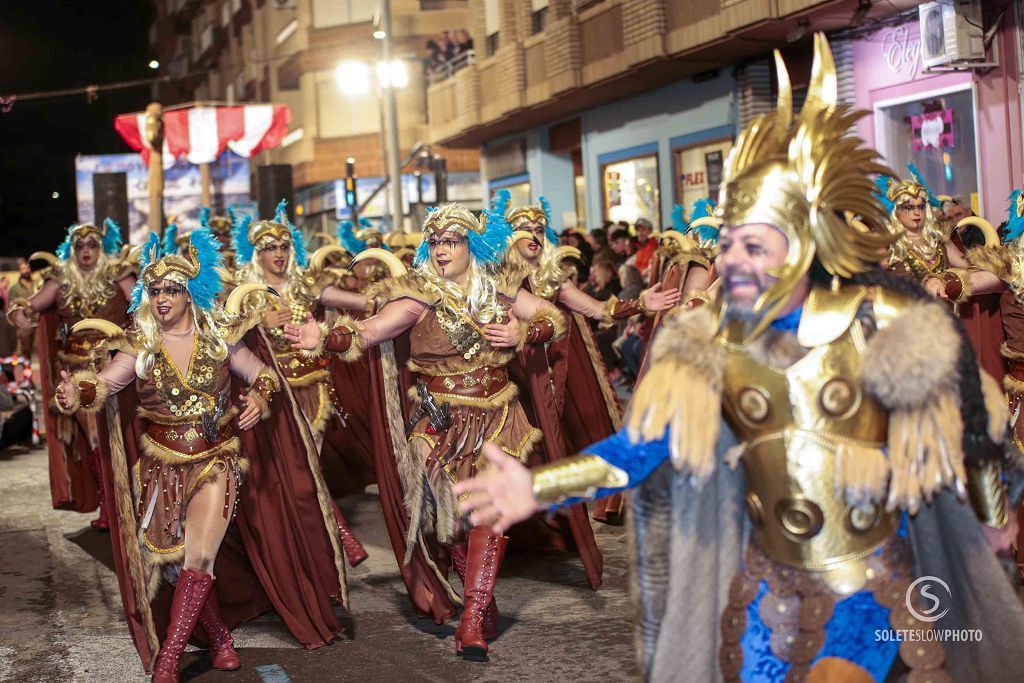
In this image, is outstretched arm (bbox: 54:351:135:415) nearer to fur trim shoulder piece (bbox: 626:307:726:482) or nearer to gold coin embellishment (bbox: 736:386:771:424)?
fur trim shoulder piece (bbox: 626:307:726:482)

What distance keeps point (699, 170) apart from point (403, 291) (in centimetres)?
1552

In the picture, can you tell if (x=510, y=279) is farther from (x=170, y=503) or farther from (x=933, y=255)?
(x=933, y=255)

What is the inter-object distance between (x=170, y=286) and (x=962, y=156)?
11776 mm

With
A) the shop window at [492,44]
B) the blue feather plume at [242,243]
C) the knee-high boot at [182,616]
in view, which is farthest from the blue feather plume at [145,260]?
the shop window at [492,44]

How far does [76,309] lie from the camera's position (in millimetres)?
11484

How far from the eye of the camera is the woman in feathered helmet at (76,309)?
1141cm

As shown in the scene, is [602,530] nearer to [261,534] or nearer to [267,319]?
[267,319]

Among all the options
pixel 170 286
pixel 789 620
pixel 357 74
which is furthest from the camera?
pixel 357 74

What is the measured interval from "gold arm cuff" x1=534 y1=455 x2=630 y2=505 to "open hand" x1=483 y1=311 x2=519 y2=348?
10.9 ft

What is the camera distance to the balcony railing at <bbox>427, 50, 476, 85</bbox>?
31027 millimetres

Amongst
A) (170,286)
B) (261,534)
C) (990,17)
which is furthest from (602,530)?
(990,17)

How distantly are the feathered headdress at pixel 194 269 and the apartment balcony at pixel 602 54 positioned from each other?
1058 cm

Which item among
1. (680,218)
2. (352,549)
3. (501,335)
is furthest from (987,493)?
(680,218)

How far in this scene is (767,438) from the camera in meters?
3.87
